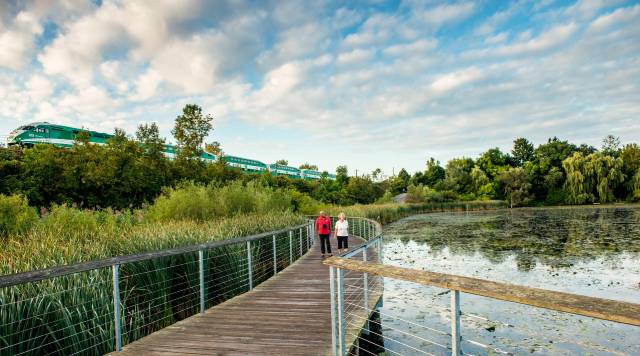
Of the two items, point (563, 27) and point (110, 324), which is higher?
point (563, 27)

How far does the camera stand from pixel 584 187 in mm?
58094

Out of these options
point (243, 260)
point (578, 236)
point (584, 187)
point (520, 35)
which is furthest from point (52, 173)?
point (584, 187)

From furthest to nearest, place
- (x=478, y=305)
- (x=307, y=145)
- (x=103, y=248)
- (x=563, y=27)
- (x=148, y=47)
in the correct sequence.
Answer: (x=307, y=145) < (x=563, y=27) < (x=148, y=47) < (x=478, y=305) < (x=103, y=248)

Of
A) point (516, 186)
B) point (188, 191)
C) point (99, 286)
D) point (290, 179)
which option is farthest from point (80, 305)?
point (516, 186)

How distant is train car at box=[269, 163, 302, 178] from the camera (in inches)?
2269

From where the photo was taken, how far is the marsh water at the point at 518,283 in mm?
7293

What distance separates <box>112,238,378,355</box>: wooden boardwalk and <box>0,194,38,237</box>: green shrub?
8.35 meters

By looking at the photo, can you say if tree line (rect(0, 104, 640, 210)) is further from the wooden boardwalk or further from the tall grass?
the wooden boardwalk

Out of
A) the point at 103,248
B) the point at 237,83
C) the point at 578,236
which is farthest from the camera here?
the point at 578,236

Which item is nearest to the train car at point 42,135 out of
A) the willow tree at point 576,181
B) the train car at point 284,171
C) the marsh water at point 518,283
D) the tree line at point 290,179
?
the tree line at point 290,179

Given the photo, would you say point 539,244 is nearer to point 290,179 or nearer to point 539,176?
point 290,179

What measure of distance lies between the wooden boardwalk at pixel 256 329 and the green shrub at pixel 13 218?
8.35 metres

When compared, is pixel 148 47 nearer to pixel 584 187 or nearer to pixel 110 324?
pixel 110 324

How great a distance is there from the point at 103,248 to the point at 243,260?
305 cm
